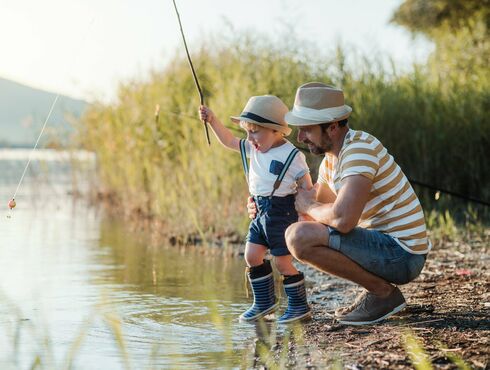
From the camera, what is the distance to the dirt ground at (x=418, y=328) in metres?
4.05

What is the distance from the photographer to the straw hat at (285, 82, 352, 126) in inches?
185

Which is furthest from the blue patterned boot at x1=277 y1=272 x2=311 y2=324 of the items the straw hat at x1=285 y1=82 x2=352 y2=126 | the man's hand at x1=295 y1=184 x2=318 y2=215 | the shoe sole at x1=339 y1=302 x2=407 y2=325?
the straw hat at x1=285 y1=82 x2=352 y2=126

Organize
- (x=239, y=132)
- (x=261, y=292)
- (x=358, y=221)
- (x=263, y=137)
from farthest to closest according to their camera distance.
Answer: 1. (x=239, y=132)
2. (x=261, y=292)
3. (x=263, y=137)
4. (x=358, y=221)

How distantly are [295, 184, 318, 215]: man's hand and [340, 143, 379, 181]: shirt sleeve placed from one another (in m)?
0.36

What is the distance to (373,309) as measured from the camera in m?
4.89

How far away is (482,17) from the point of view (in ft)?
80.4

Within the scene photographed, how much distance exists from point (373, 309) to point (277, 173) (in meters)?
0.91

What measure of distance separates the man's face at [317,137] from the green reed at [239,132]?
4.31m

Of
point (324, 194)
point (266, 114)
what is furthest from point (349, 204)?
point (266, 114)

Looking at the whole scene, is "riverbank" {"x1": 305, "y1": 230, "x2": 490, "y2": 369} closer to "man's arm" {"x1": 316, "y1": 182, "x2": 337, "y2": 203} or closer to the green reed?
"man's arm" {"x1": 316, "y1": 182, "x2": 337, "y2": 203}

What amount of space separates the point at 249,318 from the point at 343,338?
88cm

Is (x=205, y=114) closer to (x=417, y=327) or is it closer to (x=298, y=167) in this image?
(x=298, y=167)

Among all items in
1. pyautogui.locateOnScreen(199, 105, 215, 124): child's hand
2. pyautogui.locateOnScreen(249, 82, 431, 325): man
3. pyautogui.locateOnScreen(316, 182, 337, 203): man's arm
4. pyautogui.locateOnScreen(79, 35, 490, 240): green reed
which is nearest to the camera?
pyautogui.locateOnScreen(249, 82, 431, 325): man

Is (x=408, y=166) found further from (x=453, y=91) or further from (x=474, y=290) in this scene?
(x=474, y=290)
